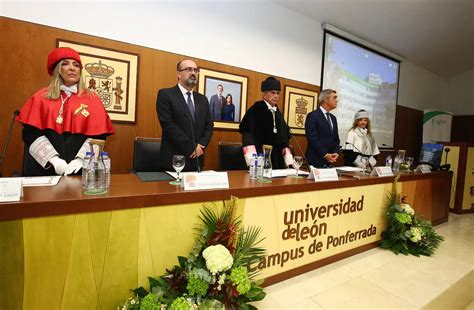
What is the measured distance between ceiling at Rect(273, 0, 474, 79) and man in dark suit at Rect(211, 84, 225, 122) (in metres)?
1.45

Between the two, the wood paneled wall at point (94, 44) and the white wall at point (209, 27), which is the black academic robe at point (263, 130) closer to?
the wood paneled wall at point (94, 44)

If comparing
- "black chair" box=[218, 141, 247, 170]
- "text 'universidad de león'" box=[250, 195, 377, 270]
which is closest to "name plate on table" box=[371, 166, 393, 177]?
"text 'universidad de león'" box=[250, 195, 377, 270]

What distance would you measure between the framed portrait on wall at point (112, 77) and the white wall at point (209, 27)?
15 cm

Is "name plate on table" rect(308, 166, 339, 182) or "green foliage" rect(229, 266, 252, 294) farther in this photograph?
"name plate on table" rect(308, 166, 339, 182)

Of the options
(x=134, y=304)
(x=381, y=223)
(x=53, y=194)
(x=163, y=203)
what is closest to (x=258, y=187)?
(x=163, y=203)

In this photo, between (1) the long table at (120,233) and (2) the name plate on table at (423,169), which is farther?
(2) the name plate on table at (423,169)

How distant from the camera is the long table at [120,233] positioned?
858mm

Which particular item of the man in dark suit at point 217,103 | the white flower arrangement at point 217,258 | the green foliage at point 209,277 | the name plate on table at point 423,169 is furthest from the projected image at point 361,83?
the white flower arrangement at point 217,258

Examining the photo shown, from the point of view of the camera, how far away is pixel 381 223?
2135mm

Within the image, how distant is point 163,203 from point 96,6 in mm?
2114

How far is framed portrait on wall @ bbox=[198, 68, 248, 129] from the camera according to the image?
116 inches

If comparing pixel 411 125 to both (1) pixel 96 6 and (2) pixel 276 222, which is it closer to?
(2) pixel 276 222

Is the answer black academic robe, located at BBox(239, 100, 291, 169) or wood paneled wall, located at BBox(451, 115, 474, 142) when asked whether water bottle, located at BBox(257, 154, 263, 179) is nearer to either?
black academic robe, located at BBox(239, 100, 291, 169)

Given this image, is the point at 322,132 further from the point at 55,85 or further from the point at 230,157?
the point at 55,85
